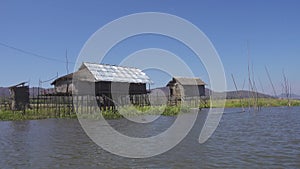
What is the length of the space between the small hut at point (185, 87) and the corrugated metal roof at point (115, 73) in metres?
10.8

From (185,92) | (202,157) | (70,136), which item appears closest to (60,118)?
(70,136)

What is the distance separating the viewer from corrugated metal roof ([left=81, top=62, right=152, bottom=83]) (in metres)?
38.7

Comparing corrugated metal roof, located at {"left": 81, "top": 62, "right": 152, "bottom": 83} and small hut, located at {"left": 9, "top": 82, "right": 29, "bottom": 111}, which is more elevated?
corrugated metal roof, located at {"left": 81, "top": 62, "right": 152, "bottom": 83}

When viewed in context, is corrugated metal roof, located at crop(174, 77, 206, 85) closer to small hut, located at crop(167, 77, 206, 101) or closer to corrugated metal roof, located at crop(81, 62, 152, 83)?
small hut, located at crop(167, 77, 206, 101)

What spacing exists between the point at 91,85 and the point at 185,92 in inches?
899

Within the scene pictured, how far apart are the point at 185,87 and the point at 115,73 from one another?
1876cm

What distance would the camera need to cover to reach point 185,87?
186 feet

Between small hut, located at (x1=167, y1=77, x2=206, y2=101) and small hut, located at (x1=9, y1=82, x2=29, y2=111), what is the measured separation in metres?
23.5

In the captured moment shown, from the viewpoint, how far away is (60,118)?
32.6 m

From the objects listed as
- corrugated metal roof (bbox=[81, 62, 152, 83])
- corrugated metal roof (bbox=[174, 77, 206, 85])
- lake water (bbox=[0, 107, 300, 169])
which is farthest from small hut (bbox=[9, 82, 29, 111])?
Answer: corrugated metal roof (bbox=[174, 77, 206, 85])

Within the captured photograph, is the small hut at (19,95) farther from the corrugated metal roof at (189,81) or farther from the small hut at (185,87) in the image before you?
the corrugated metal roof at (189,81)

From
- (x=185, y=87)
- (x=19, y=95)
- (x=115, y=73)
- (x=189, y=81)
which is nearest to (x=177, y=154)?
(x=115, y=73)

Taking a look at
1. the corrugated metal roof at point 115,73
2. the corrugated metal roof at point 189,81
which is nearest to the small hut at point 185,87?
the corrugated metal roof at point 189,81

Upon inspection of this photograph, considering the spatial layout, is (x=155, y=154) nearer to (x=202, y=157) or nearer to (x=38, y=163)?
(x=202, y=157)
